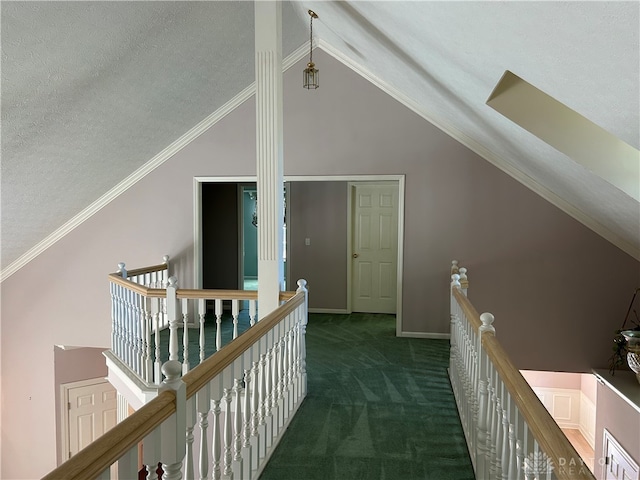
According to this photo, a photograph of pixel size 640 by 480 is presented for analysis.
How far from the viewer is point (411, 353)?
16.1ft

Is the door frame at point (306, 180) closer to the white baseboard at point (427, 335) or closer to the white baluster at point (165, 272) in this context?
the white baseboard at point (427, 335)

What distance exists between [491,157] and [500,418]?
3.73 metres

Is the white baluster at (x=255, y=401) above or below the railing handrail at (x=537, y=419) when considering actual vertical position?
below

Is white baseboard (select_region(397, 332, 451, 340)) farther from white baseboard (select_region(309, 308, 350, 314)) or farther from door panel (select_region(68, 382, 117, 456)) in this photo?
door panel (select_region(68, 382, 117, 456))

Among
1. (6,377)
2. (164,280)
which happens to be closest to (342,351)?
(164,280)

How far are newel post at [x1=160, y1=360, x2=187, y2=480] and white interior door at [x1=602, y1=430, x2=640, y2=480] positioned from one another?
456 cm

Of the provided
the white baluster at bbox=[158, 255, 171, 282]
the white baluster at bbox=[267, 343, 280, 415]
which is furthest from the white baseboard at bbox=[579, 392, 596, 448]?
the white baluster at bbox=[158, 255, 171, 282]

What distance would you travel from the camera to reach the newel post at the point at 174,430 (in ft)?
5.08

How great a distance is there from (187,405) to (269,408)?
4.09 feet

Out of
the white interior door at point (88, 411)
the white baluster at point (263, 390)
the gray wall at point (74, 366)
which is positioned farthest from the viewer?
A: the white interior door at point (88, 411)

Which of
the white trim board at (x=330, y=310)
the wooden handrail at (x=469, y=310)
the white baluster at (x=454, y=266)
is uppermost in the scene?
the white baluster at (x=454, y=266)

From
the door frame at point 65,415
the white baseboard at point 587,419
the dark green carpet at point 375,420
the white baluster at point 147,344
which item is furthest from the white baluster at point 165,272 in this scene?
the white baseboard at point 587,419

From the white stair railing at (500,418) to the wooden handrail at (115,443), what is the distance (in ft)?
3.80

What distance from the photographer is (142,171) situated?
5.99 metres
